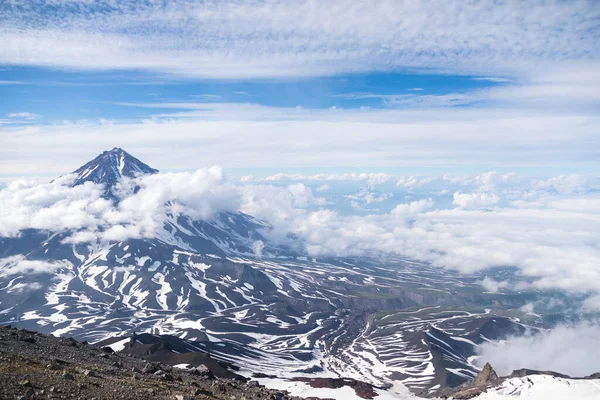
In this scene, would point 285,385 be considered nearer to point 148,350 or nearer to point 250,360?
point 148,350

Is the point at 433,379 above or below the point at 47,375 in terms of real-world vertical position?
below

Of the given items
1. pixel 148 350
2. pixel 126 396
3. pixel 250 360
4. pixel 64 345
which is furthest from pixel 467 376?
pixel 126 396

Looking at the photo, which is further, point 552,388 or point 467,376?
point 467,376

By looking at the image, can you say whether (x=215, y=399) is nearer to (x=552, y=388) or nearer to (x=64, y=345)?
(x=64, y=345)

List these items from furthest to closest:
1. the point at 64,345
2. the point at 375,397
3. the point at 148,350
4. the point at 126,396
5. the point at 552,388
Result: the point at 148,350 < the point at 375,397 < the point at 552,388 < the point at 64,345 < the point at 126,396

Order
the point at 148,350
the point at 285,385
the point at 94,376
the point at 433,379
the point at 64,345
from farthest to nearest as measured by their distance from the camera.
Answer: the point at 433,379
the point at 148,350
the point at 285,385
the point at 64,345
the point at 94,376

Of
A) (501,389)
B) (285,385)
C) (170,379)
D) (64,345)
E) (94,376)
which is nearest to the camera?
(94,376)

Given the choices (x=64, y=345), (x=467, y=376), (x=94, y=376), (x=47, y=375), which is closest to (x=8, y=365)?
(x=47, y=375)

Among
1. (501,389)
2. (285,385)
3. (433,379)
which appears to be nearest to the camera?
(501,389)

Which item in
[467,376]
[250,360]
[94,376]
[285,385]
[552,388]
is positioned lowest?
[467,376]
